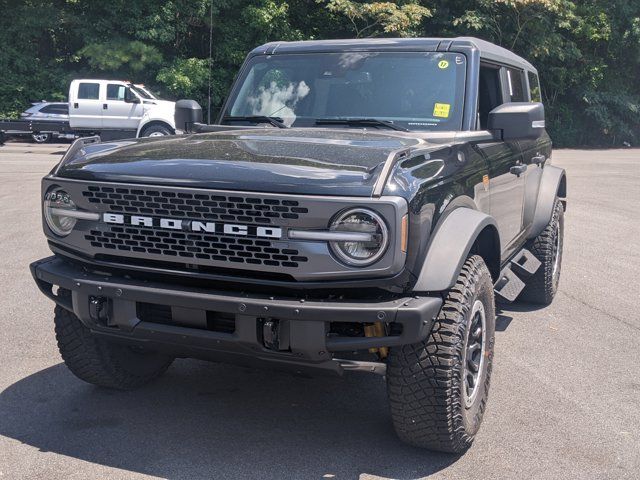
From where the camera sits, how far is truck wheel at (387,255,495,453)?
340 cm

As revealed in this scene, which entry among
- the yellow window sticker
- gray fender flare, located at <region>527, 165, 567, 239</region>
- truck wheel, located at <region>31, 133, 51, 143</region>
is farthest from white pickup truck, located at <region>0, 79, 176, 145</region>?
the yellow window sticker

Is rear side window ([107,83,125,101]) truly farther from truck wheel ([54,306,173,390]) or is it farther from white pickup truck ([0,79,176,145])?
truck wheel ([54,306,173,390])

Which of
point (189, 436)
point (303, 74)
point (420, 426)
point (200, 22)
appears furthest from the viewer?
point (200, 22)

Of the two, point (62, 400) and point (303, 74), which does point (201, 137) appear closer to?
point (303, 74)

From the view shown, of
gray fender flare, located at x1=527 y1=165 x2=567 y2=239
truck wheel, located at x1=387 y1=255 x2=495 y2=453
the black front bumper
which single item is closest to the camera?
the black front bumper

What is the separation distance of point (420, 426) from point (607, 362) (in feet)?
7.16

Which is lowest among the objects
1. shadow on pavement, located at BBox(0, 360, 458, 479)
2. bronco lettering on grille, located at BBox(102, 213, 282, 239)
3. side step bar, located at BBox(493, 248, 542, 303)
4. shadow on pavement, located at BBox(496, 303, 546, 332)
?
shadow on pavement, located at BBox(496, 303, 546, 332)

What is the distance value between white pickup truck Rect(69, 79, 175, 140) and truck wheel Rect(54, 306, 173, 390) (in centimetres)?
1871

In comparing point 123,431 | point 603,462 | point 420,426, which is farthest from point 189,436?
point 603,462

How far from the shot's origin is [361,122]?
459 cm

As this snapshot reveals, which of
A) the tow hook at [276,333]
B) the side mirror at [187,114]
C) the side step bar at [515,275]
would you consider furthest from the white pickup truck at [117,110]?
the tow hook at [276,333]

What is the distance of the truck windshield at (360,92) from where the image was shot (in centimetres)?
462

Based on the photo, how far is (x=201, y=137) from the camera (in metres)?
4.41

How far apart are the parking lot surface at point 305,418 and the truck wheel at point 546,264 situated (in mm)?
249
